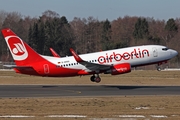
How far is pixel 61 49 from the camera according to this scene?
132 meters

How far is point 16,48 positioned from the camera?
44781 millimetres

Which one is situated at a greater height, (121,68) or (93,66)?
(93,66)

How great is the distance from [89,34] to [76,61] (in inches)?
4474

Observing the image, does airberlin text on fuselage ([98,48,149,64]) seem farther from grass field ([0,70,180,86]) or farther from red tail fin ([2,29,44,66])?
red tail fin ([2,29,44,66])

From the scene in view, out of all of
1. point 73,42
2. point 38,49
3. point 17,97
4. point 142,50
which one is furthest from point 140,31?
point 17,97

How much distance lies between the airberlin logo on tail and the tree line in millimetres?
63228

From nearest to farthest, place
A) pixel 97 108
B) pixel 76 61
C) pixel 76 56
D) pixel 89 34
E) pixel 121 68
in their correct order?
pixel 97 108, pixel 76 56, pixel 121 68, pixel 76 61, pixel 89 34

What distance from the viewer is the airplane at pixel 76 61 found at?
44719mm

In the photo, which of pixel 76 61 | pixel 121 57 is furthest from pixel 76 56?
pixel 121 57

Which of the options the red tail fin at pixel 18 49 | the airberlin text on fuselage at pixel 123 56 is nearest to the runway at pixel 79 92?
the airberlin text on fuselage at pixel 123 56

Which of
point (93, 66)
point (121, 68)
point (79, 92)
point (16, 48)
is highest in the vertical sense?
point (16, 48)

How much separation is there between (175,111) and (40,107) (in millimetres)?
7826

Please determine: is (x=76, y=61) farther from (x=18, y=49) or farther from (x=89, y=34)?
(x=89, y=34)

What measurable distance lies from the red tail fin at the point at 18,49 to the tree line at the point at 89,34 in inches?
2475
